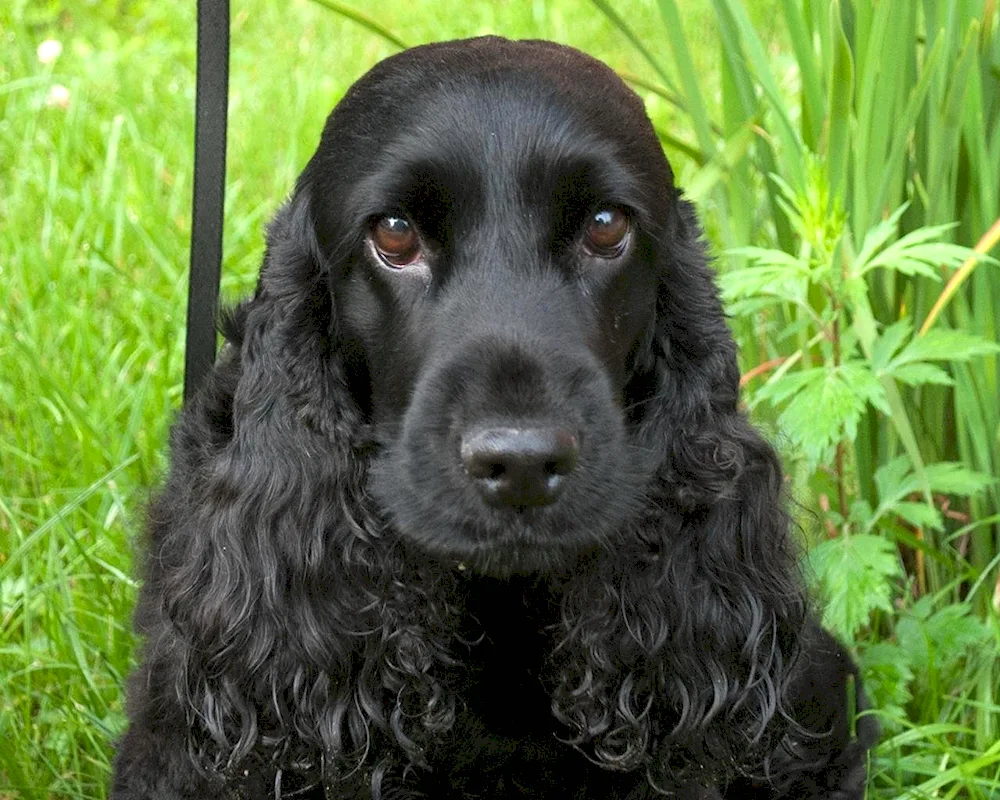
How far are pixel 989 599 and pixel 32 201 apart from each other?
2.89 m

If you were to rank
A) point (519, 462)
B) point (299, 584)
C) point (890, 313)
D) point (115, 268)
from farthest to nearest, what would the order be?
point (115, 268) → point (890, 313) → point (299, 584) → point (519, 462)

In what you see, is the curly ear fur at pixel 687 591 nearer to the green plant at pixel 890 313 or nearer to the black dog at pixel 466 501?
the black dog at pixel 466 501

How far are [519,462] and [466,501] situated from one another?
12 cm

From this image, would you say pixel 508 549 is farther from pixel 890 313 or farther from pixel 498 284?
pixel 890 313

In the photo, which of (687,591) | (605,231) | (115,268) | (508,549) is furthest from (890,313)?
(115,268)

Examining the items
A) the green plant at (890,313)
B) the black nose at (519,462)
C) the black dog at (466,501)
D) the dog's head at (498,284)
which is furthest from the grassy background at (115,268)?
the black nose at (519,462)

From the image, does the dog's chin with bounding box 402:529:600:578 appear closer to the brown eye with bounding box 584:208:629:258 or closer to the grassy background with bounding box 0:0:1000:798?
the brown eye with bounding box 584:208:629:258

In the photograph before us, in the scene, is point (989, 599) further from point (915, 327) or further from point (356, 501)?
point (356, 501)

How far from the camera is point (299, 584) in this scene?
239 cm

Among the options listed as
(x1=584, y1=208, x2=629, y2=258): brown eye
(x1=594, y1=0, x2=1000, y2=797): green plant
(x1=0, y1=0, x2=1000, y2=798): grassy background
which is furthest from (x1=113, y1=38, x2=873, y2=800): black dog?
(x1=0, y1=0, x2=1000, y2=798): grassy background

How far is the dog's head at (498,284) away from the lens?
6.89 feet

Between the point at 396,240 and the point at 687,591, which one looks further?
the point at 687,591

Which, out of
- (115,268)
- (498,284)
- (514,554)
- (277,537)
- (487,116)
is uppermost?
(487,116)

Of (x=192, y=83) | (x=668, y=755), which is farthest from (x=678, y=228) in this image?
(x=192, y=83)
